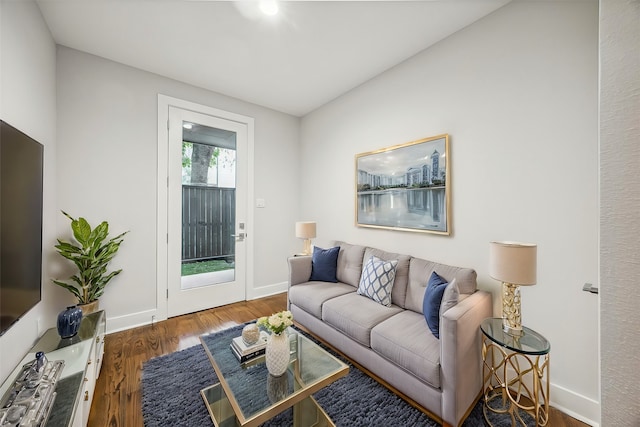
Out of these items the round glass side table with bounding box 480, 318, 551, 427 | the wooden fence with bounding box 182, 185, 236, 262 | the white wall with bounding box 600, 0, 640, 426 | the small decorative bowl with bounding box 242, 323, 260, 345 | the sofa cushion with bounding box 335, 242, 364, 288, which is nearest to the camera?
the white wall with bounding box 600, 0, 640, 426

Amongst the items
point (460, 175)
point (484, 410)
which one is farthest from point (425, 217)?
point (484, 410)

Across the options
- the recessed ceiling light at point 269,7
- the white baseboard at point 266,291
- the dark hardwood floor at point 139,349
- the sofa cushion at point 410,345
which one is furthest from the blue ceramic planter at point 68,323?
the recessed ceiling light at point 269,7

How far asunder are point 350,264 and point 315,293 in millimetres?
554

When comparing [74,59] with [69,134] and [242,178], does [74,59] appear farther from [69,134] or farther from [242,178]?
[242,178]

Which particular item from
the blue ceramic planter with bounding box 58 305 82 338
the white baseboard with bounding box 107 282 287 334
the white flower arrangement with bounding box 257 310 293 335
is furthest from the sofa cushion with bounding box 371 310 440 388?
the white baseboard with bounding box 107 282 287 334

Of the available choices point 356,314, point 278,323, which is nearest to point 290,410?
point 278,323

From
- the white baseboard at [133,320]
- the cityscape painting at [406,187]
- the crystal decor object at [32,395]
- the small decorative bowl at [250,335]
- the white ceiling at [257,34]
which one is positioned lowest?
the white baseboard at [133,320]

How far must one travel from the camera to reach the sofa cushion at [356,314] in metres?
1.90

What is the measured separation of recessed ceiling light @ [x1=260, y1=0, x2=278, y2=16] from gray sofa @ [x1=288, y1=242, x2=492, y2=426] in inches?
91.0

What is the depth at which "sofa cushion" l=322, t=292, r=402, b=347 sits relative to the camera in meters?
1.90

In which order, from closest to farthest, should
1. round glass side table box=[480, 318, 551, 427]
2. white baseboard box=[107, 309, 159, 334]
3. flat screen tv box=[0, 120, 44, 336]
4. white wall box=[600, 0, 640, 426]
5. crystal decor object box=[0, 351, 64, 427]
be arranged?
white wall box=[600, 0, 640, 426], crystal decor object box=[0, 351, 64, 427], flat screen tv box=[0, 120, 44, 336], round glass side table box=[480, 318, 551, 427], white baseboard box=[107, 309, 159, 334]

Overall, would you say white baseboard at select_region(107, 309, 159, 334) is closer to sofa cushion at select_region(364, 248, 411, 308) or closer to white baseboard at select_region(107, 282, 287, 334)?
white baseboard at select_region(107, 282, 287, 334)

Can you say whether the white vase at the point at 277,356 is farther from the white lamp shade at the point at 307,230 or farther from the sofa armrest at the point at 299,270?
the white lamp shade at the point at 307,230

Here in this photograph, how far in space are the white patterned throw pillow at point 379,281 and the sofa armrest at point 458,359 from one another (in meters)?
0.71
